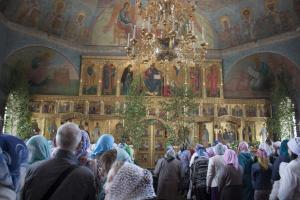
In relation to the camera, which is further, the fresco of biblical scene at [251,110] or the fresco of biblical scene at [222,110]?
the fresco of biblical scene at [222,110]

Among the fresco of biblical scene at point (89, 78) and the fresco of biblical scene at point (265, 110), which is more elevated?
the fresco of biblical scene at point (89, 78)

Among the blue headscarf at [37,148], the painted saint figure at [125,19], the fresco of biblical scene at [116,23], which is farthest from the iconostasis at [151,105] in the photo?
the blue headscarf at [37,148]

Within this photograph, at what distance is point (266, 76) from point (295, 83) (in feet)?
6.40

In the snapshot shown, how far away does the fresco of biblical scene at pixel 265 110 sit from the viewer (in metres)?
17.8

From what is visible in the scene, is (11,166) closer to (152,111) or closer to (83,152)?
(83,152)

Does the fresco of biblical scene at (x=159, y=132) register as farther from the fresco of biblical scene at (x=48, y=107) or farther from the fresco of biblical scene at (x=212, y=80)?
the fresco of biblical scene at (x=48, y=107)

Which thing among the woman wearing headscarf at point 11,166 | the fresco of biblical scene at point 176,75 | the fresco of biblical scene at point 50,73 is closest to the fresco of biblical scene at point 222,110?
the fresco of biblical scene at point 176,75

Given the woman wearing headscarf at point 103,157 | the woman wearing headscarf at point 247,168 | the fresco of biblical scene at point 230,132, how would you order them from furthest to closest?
the fresco of biblical scene at point 230,132
the woman wearing headscarf at point 247,168
the woman wearing headscarf at point 103,157

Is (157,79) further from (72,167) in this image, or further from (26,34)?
(72,167)

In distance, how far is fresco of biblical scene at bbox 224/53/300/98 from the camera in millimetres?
18156

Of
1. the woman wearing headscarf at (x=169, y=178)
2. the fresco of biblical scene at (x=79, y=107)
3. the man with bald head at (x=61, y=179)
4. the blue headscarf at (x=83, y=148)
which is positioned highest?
the fresco of biblical scene at (x=79, y=107)

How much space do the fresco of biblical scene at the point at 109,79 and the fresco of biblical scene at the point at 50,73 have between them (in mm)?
1699

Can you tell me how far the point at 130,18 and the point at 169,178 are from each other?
14159 millimetres

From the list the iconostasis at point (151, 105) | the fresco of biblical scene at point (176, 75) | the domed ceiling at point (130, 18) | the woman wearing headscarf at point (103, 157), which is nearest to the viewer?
the woman wearing headscarf at point (103, 157)
